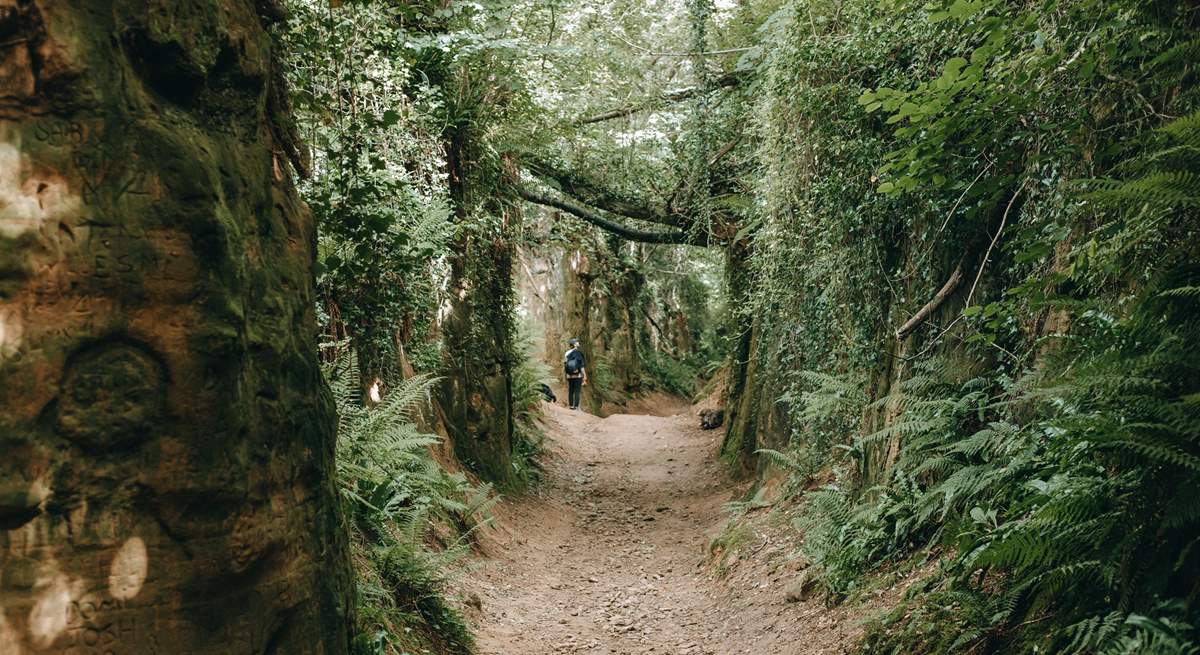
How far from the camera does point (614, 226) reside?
15047 mm

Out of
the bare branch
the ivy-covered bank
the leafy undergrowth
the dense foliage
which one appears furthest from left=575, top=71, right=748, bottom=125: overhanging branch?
the leafy undergrowth

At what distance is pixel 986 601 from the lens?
160 inches

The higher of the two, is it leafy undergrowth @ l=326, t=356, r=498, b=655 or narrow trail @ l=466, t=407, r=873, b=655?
leafy undergrowth @ l=326, t=356, r=498, b=655

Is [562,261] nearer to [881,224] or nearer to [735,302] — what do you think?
[735,302]

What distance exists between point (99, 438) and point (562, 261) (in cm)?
2397

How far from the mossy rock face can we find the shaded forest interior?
0.01 metres

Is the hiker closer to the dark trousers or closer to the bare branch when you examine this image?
the dark trousers

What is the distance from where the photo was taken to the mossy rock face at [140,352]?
2.37m

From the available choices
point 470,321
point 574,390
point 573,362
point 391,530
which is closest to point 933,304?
point 391,530

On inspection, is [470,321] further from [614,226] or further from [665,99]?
[665,99]

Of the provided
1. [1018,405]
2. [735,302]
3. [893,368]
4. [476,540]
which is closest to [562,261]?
[735,302]

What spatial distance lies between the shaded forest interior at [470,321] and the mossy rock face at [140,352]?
0.01m

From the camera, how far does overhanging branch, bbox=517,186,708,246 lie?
14.1 m

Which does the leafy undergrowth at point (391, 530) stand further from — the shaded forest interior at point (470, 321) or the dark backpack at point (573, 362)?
the dark backpack at point (573, 362)
